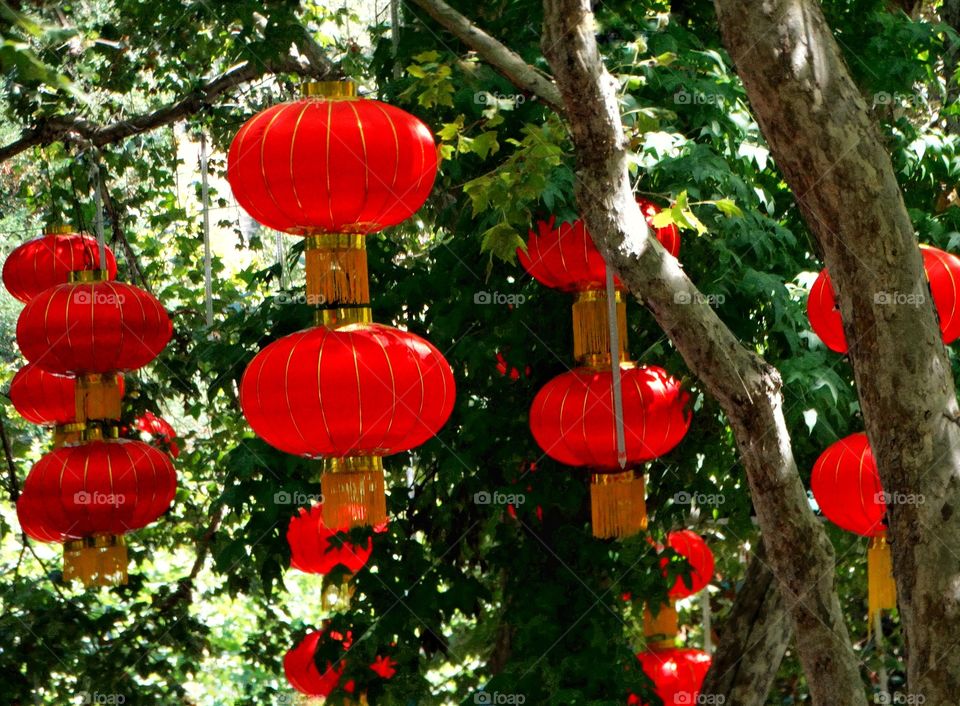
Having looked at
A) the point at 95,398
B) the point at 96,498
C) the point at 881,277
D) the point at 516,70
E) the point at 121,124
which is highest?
the point at 121,124

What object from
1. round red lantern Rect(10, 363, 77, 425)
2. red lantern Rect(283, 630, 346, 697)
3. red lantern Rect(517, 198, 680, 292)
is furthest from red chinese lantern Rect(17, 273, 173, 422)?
red lantern Rect(517, 198, 680, 292)

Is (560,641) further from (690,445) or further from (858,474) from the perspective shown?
(858,474)

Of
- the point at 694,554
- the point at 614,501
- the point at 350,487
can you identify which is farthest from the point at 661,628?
the point at 350,487

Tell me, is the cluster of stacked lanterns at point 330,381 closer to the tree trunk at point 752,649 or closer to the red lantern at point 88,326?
the red lantern at point 88,326

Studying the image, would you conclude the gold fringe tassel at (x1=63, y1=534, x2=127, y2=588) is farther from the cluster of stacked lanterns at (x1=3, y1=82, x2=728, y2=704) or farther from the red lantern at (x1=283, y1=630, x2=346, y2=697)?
the red lantern at (x1=283, y1=630, x2=346, y2=697)

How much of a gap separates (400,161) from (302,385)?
593 millimetres

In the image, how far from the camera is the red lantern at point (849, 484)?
422cm

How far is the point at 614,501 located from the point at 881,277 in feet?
5.23

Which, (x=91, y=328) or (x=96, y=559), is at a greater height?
(x=91, y=328)

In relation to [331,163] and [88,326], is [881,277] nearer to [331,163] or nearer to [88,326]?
[331,163]

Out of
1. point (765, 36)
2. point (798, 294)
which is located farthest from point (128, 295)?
point (765, 36)

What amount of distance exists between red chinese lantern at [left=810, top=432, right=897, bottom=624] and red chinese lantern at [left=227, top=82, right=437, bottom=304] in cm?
148

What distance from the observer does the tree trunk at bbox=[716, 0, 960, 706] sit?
9.89ft

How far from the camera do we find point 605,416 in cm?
435
